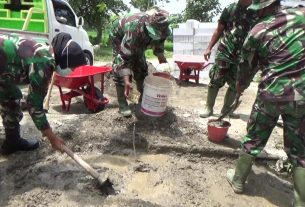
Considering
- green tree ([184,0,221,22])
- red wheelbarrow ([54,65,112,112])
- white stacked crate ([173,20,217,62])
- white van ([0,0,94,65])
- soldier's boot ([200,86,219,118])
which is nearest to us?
soldier's boot ([200,86,219,118])

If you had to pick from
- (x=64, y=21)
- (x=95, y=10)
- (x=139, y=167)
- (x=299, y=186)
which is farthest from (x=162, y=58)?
(x=95, y=10)

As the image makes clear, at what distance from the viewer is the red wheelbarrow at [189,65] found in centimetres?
858

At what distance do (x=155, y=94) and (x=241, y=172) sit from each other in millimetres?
1478

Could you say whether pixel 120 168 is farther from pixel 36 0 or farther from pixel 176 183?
pixel 36 0

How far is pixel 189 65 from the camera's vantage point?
8.62m

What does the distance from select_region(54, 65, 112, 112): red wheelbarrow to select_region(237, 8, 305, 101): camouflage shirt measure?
3023 millimetres

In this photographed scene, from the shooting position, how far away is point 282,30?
315cm

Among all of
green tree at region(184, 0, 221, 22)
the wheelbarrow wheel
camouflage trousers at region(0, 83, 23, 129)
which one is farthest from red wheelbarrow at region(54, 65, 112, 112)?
green tree at region(184, 0, 221, 22)

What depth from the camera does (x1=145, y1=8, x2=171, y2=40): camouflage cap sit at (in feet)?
14.4

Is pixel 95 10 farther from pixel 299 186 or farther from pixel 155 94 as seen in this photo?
pixel 299 186

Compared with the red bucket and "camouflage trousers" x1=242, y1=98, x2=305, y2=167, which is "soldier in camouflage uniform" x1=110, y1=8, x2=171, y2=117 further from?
"camouflage trousers" x1=242, y1=98, x2=305, y2=167

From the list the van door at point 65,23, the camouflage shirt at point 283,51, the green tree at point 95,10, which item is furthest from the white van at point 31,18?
the green tree at point 95,10

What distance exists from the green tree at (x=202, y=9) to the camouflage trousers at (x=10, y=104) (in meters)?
17.0

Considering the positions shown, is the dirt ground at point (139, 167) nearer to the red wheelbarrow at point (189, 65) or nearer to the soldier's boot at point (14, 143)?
the soldier's boot at point (14, 143)
